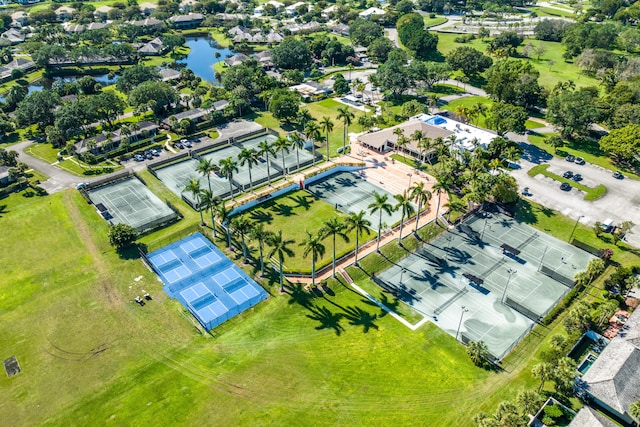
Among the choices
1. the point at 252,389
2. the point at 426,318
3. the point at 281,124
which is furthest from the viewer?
the point at 281,124

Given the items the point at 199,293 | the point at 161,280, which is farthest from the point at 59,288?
the point at 199,293

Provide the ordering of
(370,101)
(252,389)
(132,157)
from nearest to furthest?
(252,389), (132,157), (370,101)

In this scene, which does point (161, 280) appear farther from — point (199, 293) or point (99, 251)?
point (99, 251)

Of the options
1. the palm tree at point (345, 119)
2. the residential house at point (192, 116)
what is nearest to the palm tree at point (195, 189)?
the palm tree at point (345, 119)

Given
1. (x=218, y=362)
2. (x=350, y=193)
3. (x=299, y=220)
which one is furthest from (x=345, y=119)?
(x=218, y=362)

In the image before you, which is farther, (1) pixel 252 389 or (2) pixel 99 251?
(2) pixel 99 251

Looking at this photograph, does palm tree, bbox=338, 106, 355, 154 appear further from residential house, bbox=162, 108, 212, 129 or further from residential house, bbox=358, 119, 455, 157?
residential house, bbox=162, 108, 212, 129
